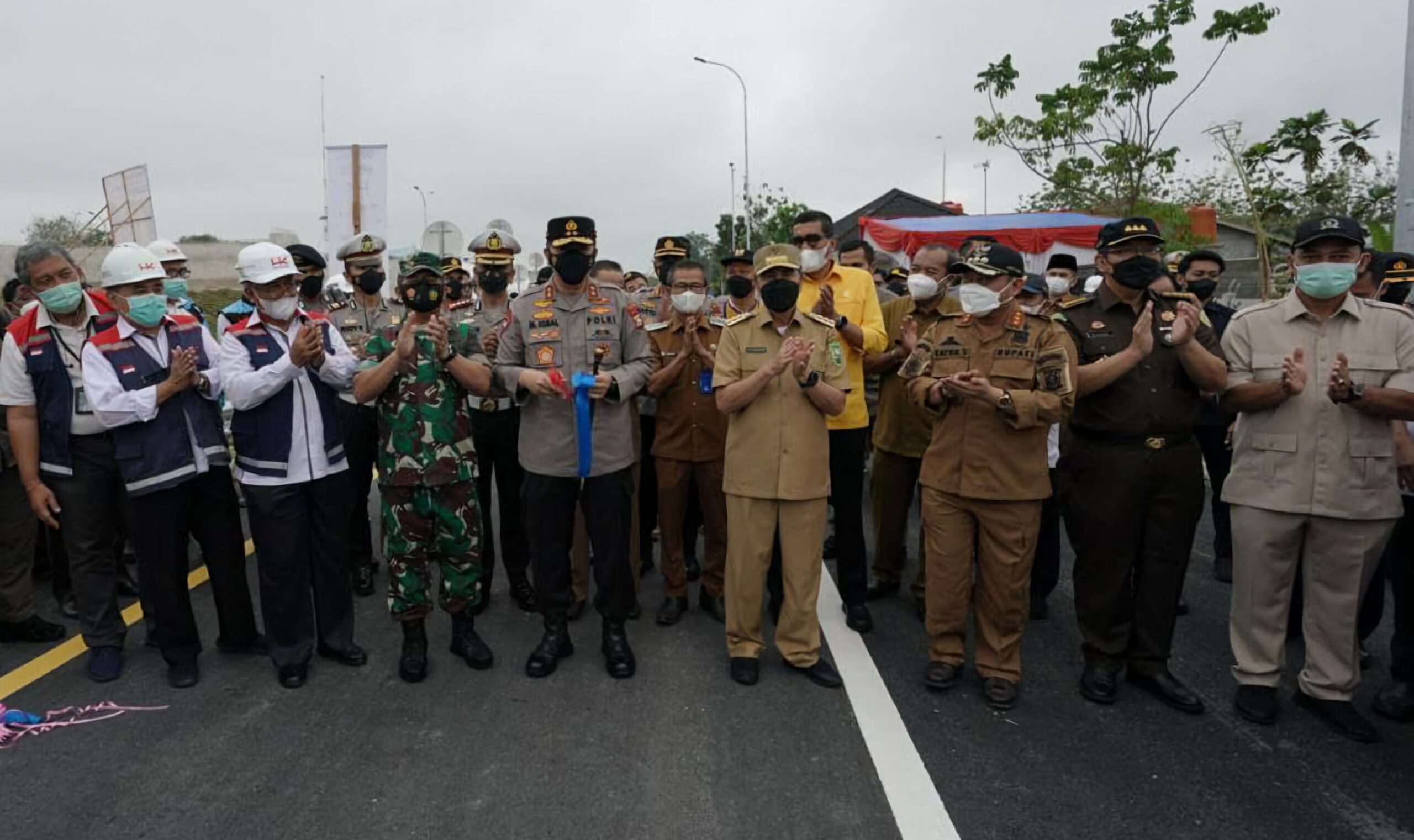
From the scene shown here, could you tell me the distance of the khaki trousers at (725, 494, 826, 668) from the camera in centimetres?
407

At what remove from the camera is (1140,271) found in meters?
3.75

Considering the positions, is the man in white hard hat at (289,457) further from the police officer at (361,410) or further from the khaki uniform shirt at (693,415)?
the khaki uniform shirt at (693,415)

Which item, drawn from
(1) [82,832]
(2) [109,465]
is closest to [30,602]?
(2) [109,465]

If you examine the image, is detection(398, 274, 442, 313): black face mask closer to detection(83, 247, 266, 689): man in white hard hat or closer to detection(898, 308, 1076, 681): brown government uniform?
detection(83, 247, 266, 689): man in white hard hat

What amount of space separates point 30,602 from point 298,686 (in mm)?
1921

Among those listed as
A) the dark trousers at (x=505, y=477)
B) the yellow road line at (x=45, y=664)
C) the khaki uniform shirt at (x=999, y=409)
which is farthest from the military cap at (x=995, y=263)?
the yellow road line at (x=45, y=664)

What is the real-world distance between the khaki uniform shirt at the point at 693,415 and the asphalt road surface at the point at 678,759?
115cm

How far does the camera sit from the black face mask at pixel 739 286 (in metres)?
4.50

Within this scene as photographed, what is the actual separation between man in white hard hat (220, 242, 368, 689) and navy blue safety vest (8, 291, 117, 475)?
884mm

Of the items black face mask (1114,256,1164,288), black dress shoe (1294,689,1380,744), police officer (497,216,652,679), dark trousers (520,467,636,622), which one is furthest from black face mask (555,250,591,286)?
black dress shoe (1294,689,1380,744)

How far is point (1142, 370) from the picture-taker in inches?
150

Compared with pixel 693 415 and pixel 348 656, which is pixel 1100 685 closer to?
pixel 693 415

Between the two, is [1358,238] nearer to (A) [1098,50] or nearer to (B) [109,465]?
(B) [109,465]

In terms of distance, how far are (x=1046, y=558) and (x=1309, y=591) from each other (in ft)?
4.73
